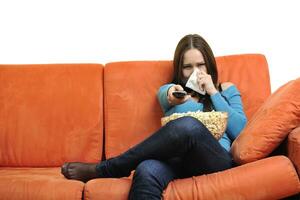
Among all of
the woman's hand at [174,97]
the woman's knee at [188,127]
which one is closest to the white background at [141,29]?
the woman's hand at [174,97]

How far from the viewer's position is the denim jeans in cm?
141

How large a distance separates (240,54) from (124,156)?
86cm

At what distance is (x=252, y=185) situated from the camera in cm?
132

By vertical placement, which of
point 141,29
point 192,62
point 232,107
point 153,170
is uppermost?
point 141,29

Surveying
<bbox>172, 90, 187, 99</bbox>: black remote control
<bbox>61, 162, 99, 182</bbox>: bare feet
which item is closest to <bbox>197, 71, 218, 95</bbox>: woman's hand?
<bbox>172, 90, 187, 99</bbox>: black remote control

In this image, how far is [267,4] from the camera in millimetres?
2188

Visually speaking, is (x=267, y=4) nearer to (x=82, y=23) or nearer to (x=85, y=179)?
(x=82, y=23)

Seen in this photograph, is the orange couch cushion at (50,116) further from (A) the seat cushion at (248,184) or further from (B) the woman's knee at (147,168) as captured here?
(A) the seat cushion at (248,184)

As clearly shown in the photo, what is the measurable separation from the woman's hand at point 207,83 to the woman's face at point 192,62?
7 centimetres

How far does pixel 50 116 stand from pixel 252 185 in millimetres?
1023

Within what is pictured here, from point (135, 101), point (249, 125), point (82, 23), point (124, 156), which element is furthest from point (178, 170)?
point (82, 23)

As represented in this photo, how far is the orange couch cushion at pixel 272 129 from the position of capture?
1420 millimetres

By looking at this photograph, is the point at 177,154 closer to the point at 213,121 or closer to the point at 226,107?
the point at 213,121

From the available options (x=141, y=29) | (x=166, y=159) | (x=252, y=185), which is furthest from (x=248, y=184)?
(x=141, y=29)
